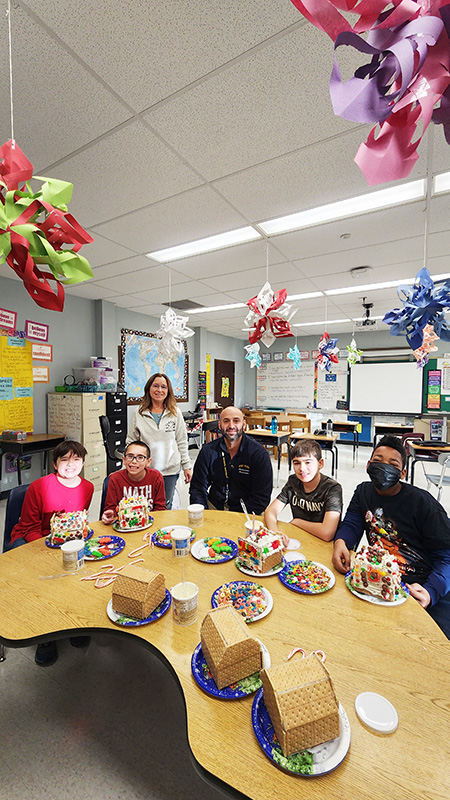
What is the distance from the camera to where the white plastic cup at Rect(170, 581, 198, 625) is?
102cm

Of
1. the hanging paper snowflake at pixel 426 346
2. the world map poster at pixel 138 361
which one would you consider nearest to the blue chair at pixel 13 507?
the hanging paper snowflake at pixel 426 346

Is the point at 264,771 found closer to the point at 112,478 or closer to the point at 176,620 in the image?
the point at 176,620

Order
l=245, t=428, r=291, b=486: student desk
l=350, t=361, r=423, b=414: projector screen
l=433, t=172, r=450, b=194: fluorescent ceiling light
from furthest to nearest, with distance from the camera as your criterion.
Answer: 1. l=350, t=361, r=423, b=414: projector screen
2. l=245, t=428, r=291, b=486: student desk
3. l=433, t=172, r=450, b=194: fluorescent ceiling light

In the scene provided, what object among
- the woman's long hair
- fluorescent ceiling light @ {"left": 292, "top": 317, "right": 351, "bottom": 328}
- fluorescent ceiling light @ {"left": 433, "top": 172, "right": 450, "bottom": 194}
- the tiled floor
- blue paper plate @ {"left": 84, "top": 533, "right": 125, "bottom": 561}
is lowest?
the tiled floor

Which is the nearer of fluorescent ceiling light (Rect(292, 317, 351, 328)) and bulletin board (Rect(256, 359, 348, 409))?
fluorescent ceiling light (Rect(292, 317, 351, 328))

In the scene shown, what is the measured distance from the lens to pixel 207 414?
773 cm

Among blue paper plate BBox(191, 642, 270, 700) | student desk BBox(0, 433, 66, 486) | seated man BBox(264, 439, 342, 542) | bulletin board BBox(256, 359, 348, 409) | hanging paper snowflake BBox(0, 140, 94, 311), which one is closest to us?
blue paper plate BBox(191, 642, 270, 700)

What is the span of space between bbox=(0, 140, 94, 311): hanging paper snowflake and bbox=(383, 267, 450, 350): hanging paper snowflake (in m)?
1.70

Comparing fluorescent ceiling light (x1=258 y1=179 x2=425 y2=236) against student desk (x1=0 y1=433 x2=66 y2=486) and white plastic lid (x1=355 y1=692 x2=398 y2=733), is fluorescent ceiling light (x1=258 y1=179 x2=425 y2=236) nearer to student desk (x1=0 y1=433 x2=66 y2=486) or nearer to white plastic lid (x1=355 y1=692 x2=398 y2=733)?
white plastic lid (x1=355 y1=692 x2=398 y2=733)

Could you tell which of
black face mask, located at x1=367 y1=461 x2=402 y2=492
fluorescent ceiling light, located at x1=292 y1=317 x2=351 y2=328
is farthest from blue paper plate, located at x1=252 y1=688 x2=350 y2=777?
fluorescent ceiling light, located at x1=292 y1=317 x2=351 y2=328

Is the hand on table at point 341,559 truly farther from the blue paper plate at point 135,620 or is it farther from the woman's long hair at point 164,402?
the woman's long hair at point 164,402

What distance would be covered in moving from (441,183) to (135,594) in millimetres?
2943

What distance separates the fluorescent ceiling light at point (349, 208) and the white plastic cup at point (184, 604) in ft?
8.61

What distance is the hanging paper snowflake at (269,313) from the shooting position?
2.54 metres
